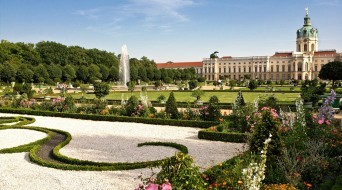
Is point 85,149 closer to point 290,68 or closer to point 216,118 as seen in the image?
point 216,118

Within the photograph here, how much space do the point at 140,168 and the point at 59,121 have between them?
6.86 meters

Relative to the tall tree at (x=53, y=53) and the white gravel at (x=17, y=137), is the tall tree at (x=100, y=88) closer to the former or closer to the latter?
the white gravel at (x=17, y=137)

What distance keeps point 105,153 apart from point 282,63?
82124 millimetres

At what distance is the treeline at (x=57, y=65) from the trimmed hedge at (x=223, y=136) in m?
28.9

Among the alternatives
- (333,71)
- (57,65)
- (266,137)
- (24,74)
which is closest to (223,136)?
(266,137)

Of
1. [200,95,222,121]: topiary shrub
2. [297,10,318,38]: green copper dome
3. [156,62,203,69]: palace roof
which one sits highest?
[297,10,318,38]: green copper dome

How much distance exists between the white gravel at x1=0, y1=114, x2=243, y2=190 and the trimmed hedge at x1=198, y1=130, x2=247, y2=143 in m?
0.21

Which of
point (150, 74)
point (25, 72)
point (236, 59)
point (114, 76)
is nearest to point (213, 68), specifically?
point (236, 59)

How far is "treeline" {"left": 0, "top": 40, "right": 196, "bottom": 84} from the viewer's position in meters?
39.7

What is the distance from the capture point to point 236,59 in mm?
90062

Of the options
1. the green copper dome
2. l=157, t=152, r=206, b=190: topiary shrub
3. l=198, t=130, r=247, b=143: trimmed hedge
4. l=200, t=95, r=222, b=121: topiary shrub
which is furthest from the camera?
the green copper dome

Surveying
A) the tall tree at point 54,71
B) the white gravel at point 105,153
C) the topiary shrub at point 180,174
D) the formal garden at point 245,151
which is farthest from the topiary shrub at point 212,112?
the tall tree at point 54,71

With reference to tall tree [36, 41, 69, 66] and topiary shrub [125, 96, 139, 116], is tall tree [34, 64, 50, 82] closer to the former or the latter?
tall tree [36, 41, 69, 66]

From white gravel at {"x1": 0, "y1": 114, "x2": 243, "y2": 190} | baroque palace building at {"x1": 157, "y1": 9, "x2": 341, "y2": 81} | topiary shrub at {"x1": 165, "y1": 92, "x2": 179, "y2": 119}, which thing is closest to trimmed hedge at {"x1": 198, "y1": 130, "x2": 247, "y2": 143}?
white gravel at {"x1": 0, "y1": 114, "x2": 243, "y2": 190}
